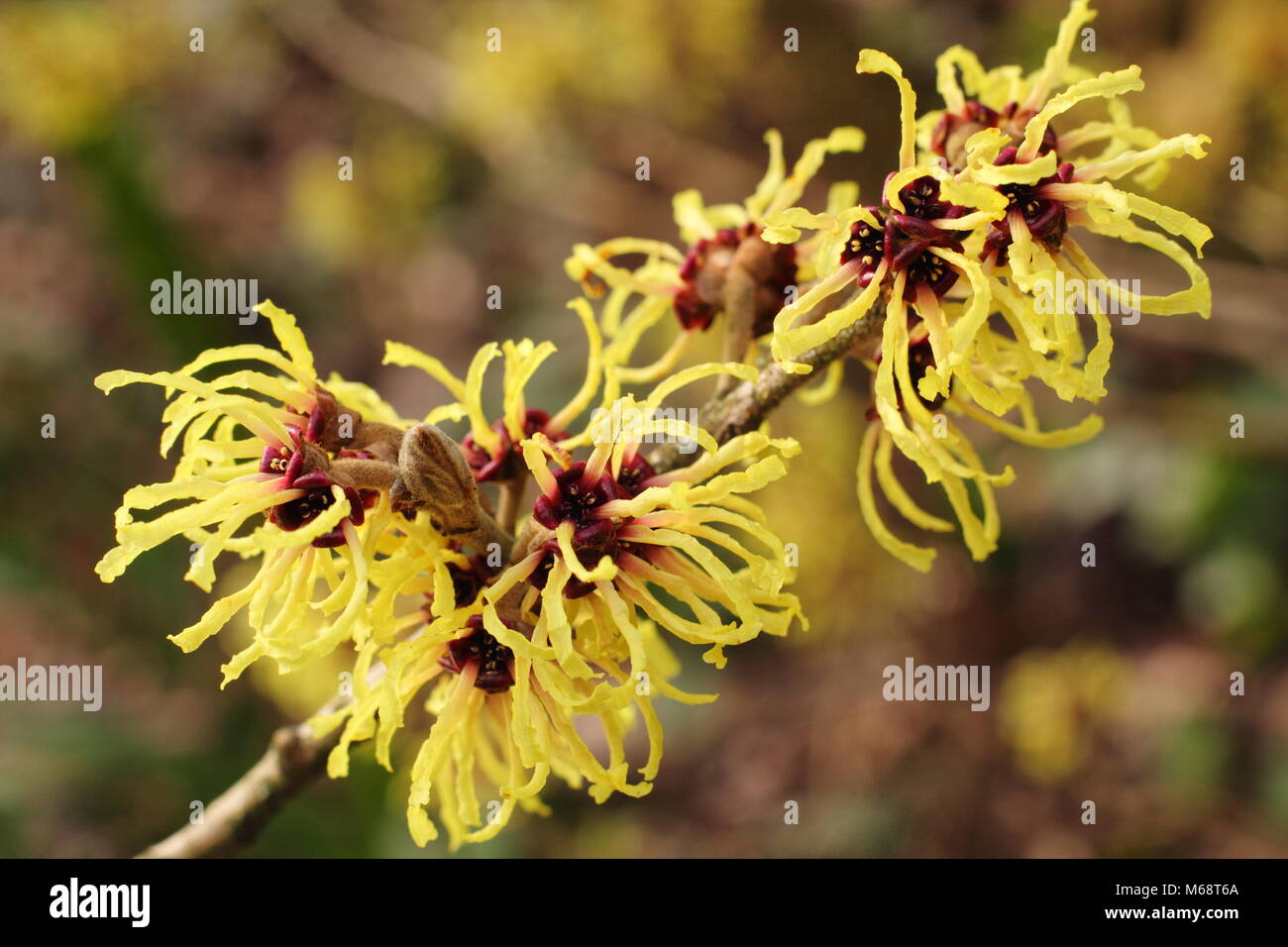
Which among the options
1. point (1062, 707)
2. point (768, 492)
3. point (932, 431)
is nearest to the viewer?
point (932, 431)

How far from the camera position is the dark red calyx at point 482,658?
3.81 ft

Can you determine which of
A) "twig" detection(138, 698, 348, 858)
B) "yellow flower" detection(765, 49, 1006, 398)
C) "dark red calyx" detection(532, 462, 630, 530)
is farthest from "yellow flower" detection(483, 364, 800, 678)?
"twig" detection(138, 698, 348, 858)

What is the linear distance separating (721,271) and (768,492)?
101 inches

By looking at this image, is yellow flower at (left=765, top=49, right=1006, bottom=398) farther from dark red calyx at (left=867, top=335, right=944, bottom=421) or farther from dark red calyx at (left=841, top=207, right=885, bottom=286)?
dark red calyx at (left=867, top=335, right=944, bottom=421)

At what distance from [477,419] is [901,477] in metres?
3.39

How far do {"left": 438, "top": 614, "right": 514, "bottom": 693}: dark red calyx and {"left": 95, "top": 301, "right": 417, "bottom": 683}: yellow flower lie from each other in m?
0.12

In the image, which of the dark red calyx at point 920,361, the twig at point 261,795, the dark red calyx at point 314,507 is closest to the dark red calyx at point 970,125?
the dark red calyx at point 920,361

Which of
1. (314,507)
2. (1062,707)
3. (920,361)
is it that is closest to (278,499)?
(314,507)

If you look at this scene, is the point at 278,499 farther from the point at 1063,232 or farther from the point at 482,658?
the point at 1063,232

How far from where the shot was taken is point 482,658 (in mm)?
1167

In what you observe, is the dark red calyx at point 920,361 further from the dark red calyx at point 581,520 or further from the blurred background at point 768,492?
the blurred background at point 768,492

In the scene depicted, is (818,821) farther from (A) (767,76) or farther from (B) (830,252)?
(B) (830,252)
